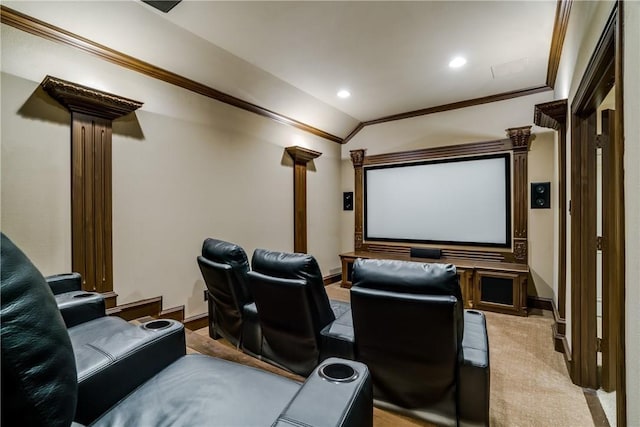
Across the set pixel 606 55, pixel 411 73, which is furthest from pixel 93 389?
pixel 411 73

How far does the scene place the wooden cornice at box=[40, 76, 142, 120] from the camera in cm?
222

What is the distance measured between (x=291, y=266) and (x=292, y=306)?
260mm

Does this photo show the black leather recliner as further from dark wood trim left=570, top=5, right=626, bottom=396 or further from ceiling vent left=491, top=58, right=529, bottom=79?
ceiling vent left=491, top=58, right=529, bottom=79

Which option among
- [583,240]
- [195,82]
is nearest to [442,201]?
[583,240]

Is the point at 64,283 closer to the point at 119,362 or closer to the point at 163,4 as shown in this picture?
the point at 119,362

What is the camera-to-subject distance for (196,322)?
10.7 ft

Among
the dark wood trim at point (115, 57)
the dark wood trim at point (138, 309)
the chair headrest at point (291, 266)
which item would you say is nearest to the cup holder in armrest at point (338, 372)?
the chair headrest at point (291, 266)

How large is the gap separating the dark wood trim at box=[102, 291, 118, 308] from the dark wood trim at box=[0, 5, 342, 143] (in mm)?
2057

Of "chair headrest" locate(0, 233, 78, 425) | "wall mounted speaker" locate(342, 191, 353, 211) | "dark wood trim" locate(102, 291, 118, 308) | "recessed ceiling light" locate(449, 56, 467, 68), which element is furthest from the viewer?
"wall mounted speaker" locate(342, 191, 353, 211)

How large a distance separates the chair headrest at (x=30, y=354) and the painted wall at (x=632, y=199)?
1.59 metres

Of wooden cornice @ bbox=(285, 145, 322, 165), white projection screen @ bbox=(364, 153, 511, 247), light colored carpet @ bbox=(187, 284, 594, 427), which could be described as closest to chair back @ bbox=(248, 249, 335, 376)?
light colored carpet @ bbox=(187, 284, 594, 427)

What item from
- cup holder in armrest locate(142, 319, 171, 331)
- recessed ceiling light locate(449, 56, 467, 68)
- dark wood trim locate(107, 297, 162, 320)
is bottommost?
dark wood trim locate(107, 297, 162, 320)

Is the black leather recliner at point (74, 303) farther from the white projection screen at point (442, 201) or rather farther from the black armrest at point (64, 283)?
the white projection screen at point (442, 201)

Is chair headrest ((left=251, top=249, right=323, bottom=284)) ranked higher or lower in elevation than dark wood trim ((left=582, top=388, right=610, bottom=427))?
higher
